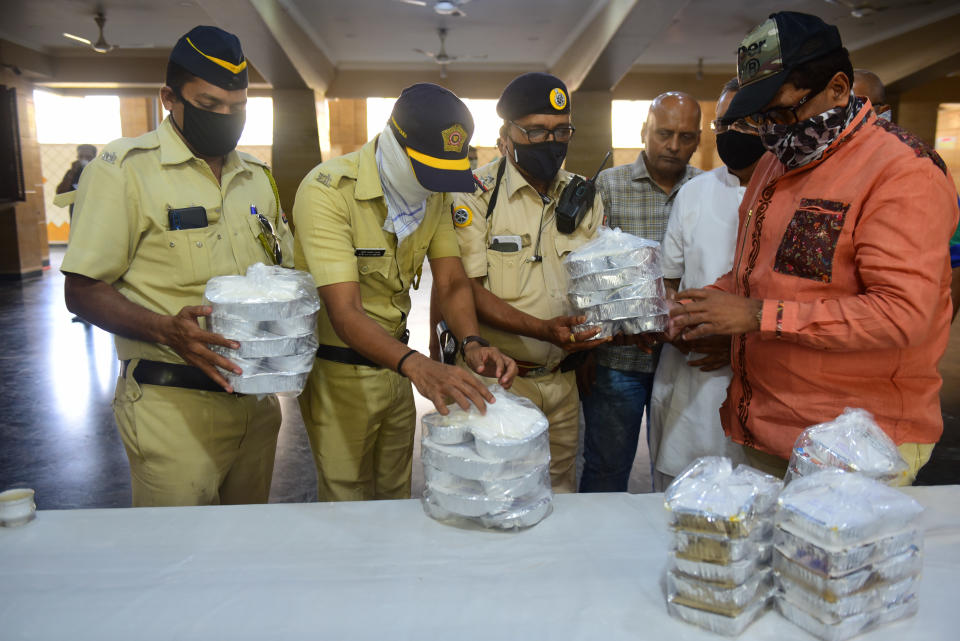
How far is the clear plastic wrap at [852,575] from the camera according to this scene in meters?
1.07

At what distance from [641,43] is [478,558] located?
1014 centimetres

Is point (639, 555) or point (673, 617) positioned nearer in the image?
point (673, 617)

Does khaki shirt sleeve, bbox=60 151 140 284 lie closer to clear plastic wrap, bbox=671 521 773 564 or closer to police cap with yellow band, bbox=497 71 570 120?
police cap with yellow band, bbox=497 71 570 120

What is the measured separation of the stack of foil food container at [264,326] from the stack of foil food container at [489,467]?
37 cm

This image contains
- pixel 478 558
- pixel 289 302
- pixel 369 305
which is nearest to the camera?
pixel 478 558

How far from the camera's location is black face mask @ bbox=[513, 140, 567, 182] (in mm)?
2303

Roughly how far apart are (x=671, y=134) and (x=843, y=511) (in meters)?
1.73

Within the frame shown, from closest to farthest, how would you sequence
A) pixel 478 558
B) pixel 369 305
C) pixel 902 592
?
pixel 902 592, pixel 478 558, pixel 369 305

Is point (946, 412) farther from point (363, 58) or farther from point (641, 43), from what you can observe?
point (363, 58)

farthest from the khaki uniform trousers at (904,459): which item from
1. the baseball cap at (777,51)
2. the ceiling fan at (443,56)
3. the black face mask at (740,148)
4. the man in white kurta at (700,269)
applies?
the ceiling fan at (443,56)

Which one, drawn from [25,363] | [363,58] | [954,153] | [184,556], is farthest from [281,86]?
[954,153]

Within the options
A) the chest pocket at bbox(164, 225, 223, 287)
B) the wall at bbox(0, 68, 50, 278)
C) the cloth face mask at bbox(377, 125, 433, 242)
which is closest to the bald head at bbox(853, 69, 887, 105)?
the cloth face mask at bbox(377, 125, 433, 242)

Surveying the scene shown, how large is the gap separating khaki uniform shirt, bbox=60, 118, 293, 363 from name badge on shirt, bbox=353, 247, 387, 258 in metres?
0.30

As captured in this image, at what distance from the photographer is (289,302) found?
159 centimetres
